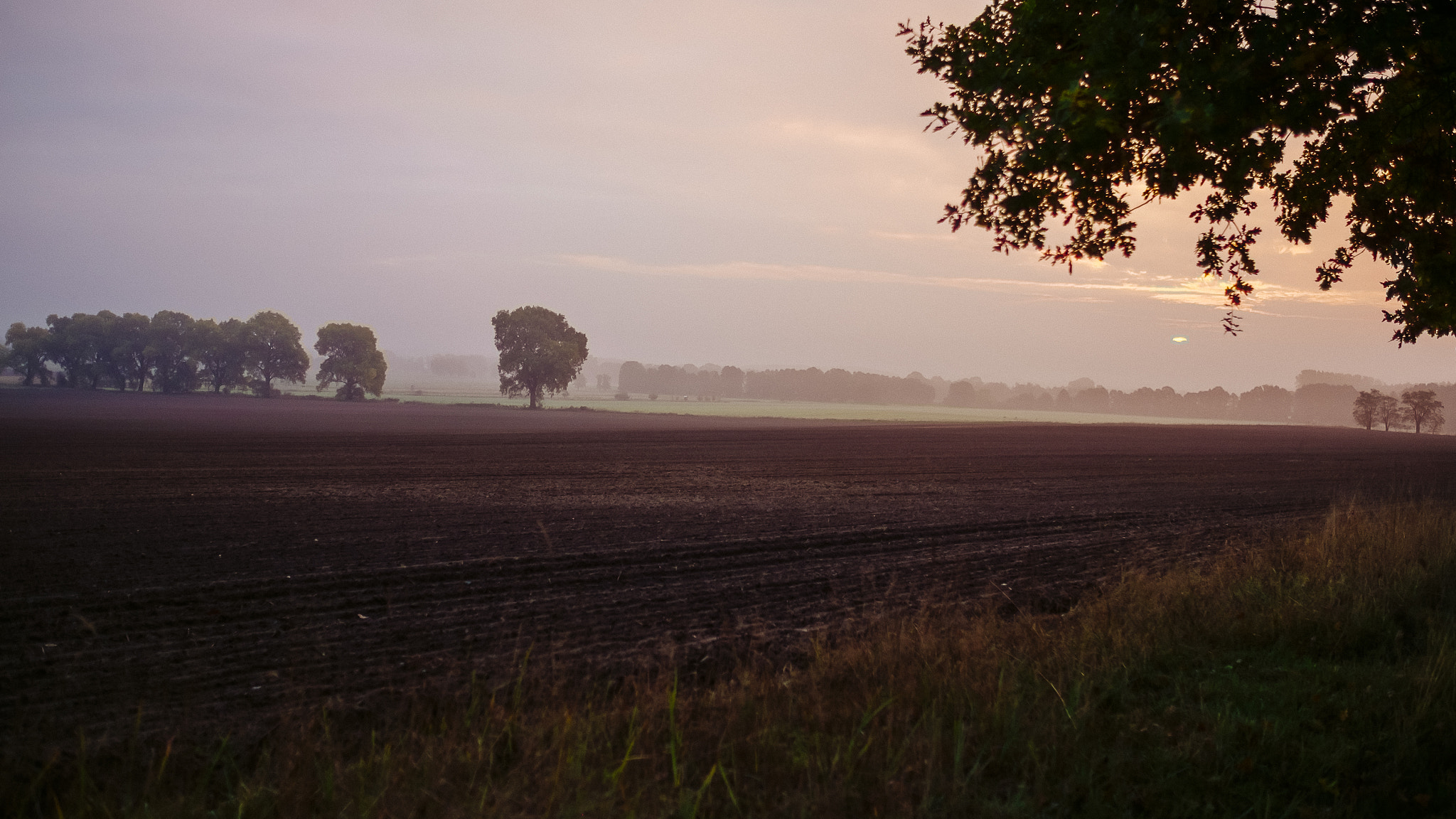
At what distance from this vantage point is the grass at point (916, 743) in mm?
4848

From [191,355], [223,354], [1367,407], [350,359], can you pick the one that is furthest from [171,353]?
[1367,407]

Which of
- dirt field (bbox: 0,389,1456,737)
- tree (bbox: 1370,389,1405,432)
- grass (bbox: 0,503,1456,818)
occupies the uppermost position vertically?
tree (bbox: 1370,389,1405,432)

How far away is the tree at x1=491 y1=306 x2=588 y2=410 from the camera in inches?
3969

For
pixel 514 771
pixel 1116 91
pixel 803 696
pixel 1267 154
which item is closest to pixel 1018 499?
pixel 1267 154

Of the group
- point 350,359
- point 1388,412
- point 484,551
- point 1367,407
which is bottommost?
point 484,551

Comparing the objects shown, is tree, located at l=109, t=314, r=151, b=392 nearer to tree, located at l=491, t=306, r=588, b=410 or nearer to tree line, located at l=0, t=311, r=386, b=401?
tree line, located at l=0, t=311, r=386, b=401

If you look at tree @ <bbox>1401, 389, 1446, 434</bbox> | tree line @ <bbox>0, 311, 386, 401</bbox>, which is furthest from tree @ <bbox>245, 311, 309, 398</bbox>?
tree @ <bbox>1401, 389, 1446, 434</bbox>

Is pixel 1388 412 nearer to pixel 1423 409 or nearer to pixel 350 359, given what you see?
pixel 1423 409

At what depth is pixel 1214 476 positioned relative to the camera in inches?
1259

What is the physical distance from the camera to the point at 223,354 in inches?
4833

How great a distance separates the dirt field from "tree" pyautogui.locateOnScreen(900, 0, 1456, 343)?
5.49 metres

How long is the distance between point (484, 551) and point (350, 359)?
376 ft

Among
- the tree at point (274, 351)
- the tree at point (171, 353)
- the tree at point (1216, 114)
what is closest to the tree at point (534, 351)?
the tree at point (274, 351)

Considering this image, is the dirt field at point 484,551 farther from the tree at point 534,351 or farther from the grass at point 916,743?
the tree at point 534,351
